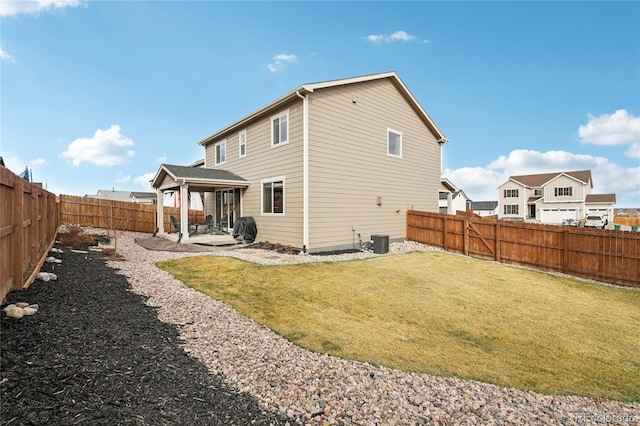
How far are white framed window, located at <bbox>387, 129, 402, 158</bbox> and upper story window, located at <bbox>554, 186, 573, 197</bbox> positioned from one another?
42760mm

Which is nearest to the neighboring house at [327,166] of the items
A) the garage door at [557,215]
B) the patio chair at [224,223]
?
the patio chair at [224,223]

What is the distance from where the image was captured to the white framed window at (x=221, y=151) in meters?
17.7

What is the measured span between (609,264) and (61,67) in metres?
20.6

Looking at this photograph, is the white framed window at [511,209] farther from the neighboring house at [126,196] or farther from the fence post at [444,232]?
the neighboring house at [126,196]

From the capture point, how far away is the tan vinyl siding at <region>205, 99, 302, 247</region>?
12.0m

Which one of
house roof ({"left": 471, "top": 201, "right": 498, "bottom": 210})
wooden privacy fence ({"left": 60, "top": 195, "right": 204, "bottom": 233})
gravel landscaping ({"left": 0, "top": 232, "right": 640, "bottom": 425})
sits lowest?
gravel landscaping ({"left": 0, "top": 232, "right": 640, "bottom": 425})

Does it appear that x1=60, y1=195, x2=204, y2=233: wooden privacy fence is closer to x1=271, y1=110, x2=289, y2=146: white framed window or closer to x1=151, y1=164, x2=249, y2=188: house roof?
x1=151, y1=164, x2=249, y2=188: house roof

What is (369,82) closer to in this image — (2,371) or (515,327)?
(515,327)

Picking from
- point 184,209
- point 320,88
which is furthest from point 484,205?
point 184,209

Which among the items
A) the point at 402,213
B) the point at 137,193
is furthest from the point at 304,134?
the point at 137,193

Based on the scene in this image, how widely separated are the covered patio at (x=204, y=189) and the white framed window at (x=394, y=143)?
7.65 meters

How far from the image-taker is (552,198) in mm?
44469

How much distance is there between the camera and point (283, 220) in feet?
42.1

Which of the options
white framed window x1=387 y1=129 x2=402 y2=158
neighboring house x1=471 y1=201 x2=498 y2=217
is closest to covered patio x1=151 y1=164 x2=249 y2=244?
white framed window x1=387 y1=129 x2=402 y2=158
